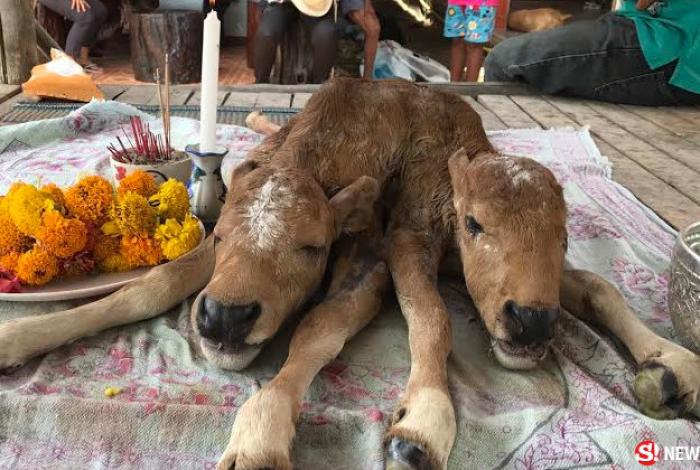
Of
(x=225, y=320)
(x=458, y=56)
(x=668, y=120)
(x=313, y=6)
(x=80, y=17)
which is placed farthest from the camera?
(x=80, y=17)

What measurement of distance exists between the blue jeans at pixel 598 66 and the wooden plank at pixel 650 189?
0.60m

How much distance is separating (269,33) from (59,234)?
395 centimetres

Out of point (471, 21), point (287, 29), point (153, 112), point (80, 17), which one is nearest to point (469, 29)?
point (471, 21)

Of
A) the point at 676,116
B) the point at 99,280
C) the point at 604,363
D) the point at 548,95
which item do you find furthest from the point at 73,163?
the point at 676,116

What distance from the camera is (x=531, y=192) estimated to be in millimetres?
1325

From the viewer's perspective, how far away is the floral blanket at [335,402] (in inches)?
41.6

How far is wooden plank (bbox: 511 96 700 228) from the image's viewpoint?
236 centimetres

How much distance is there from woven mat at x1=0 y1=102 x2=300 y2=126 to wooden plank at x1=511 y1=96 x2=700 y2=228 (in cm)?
152

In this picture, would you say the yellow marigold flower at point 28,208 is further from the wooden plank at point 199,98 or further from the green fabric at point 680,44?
the green fabric at point 680,44

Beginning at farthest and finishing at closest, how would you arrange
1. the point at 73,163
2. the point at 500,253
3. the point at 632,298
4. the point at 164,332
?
the point at 73,163
the point at 632,298
the point at 164,332
the point at 500,253

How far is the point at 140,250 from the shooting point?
1544mm

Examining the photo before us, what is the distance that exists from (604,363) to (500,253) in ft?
1.17

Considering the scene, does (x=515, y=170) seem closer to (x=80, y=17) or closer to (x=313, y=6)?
(x=313, y=6)

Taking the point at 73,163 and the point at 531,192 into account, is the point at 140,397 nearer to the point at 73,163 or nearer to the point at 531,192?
the point at 531,192
